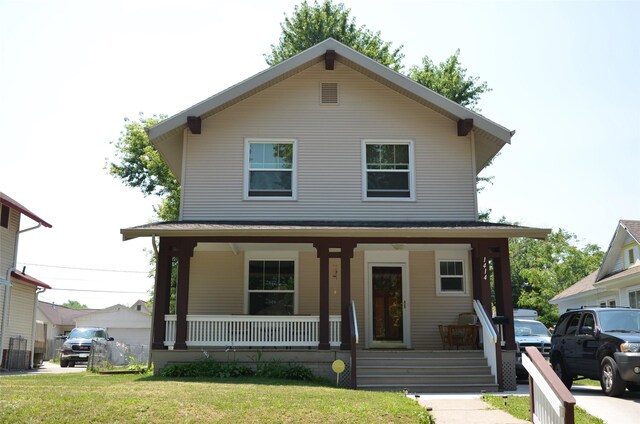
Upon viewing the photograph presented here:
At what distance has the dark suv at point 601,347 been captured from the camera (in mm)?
11234

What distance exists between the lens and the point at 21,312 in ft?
84.1

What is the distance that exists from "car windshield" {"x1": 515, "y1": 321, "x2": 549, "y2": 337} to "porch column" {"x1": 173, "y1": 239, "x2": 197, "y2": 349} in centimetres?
881

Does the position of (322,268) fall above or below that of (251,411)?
above

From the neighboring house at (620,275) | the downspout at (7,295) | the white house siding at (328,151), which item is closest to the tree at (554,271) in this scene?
the neighboring house at (620,275)

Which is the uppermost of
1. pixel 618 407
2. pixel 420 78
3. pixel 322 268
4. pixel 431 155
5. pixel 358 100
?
pixel 420 78

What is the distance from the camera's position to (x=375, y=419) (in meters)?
8.64

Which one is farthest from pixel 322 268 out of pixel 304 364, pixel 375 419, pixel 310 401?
pixel 375 419

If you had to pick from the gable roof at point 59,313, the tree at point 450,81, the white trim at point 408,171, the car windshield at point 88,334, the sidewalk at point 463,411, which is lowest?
the sidewalk at point 463,411

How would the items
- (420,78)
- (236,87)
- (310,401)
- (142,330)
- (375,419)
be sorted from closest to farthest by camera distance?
(375,419) → (310,401) → (236,87) → (420,78) → (142,330)

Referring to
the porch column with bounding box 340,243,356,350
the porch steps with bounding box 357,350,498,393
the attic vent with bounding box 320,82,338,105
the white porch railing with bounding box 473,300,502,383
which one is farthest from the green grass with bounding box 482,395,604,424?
the attic vent with bounding box 320,82,338,105

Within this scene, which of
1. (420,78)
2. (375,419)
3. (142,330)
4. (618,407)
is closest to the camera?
(375,419)

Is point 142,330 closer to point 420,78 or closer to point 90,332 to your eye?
point 90,332

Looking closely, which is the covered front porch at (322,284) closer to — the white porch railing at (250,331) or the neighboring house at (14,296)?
the white porch railing at (250,331)

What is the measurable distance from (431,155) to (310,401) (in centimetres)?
920
